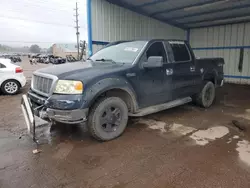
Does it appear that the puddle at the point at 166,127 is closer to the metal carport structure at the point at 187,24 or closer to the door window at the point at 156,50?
the door window at the point at 156,50

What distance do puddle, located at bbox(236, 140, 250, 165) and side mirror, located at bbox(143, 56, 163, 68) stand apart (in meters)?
1.95

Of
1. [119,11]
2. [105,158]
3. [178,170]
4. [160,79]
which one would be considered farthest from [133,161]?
[119,11]

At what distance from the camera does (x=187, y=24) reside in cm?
1162

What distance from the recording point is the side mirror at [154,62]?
12.3ft

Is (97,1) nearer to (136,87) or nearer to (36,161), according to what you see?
(136,87)

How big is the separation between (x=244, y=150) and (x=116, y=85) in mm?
2318

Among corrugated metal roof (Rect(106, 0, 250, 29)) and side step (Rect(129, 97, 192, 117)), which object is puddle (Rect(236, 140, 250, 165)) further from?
corrugated metal roof (Rect(106, 0, 250, 29))

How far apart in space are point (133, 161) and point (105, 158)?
43 cm

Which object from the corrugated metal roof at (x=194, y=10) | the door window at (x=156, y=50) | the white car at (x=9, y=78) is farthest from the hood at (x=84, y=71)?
the corrugated metal roof at (x=194, y=10)

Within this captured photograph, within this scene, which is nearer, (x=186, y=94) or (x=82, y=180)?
(x=82, y=180)

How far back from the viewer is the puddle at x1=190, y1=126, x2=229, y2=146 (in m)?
3.61

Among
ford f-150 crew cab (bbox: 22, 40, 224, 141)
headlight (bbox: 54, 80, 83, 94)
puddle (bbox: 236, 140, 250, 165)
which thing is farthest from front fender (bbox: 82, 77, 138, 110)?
puddle (bbox: 236, 140, 250, 165)

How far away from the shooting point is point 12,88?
7.86 m

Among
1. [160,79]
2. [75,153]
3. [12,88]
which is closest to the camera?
[75,153]
